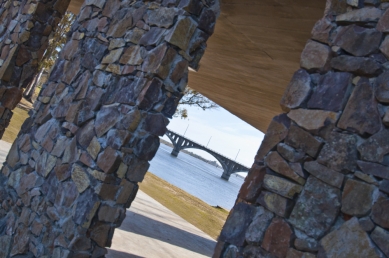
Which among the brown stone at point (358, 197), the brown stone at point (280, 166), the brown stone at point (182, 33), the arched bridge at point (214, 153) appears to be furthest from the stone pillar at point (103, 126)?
the arched bridge at point (214, 153)

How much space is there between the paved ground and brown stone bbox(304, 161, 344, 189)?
11.1 feet

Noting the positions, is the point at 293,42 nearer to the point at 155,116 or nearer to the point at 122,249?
the point at 155,116

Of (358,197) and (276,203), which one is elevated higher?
(358,197)

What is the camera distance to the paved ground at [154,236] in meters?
5.28

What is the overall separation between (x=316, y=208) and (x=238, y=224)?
490 millimetres

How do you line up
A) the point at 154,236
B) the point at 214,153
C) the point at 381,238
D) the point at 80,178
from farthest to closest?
the point at 214,153 → the point at 154,236 → the point at 80,178 → the point at 381,238

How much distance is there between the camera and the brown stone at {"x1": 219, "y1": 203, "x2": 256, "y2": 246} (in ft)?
7.34

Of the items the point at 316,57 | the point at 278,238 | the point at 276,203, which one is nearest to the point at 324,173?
the point at 276,203

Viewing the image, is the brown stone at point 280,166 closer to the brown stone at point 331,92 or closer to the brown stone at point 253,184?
the brown stone at point 253,184

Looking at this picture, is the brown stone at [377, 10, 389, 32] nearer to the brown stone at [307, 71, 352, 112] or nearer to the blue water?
the brown stone at [307, 71, 352, 112]

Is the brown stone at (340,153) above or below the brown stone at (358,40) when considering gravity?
below

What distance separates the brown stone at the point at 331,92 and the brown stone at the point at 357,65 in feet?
0.12

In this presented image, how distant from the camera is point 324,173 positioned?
6.61ft

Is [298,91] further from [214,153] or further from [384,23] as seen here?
[214,153]
